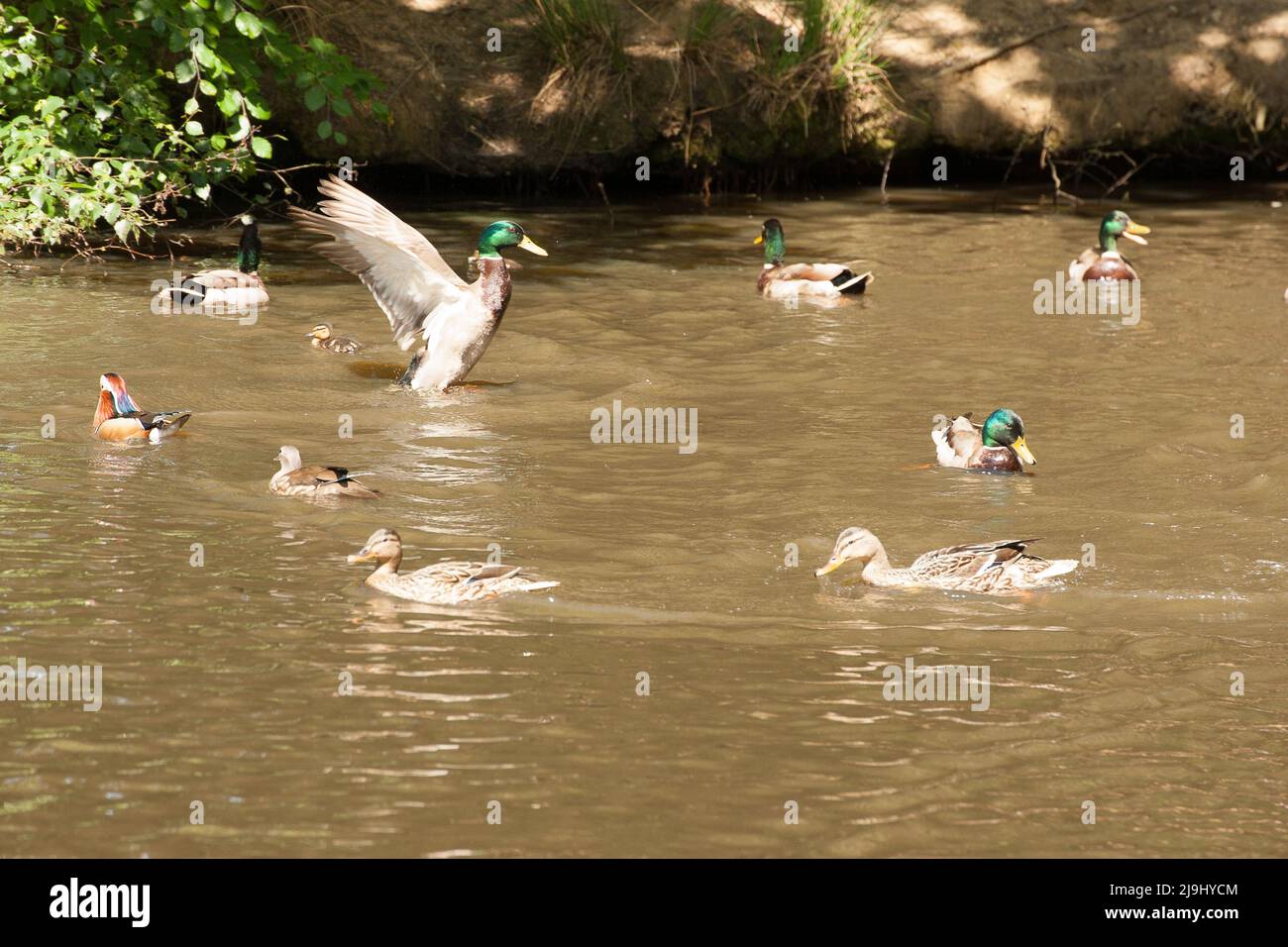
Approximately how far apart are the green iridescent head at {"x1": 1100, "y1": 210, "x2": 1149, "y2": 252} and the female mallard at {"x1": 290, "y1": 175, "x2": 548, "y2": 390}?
5871mm

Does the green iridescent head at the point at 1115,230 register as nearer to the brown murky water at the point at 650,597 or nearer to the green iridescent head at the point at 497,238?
the brown murky water at the point at 650,597

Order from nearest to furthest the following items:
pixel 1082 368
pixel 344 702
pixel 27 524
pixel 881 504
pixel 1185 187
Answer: pixel 344 702
pixel 27 524
pixel 881 504
pixel 1082 368
pixel 1185 187

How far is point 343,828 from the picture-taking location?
4711mm

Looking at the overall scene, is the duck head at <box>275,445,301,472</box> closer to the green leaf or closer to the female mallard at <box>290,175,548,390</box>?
the female mallard at <box>290,175,548,390</box>

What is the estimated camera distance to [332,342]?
11602 millimetres

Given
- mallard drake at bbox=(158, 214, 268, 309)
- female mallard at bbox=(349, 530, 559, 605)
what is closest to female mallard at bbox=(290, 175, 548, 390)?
mallard drake at bbox=(158, 214, 268, 309)

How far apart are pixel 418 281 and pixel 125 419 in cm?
254

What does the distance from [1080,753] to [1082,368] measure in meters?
6.39

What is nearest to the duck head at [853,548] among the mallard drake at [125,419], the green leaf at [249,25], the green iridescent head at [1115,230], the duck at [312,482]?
the duck at [312,482]

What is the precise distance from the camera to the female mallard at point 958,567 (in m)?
7.01

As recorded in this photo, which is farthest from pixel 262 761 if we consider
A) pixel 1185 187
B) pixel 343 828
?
pixel 1185 187

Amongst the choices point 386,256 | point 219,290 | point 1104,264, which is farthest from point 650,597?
point 1104,264

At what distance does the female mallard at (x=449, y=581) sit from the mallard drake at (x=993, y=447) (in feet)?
10.0
